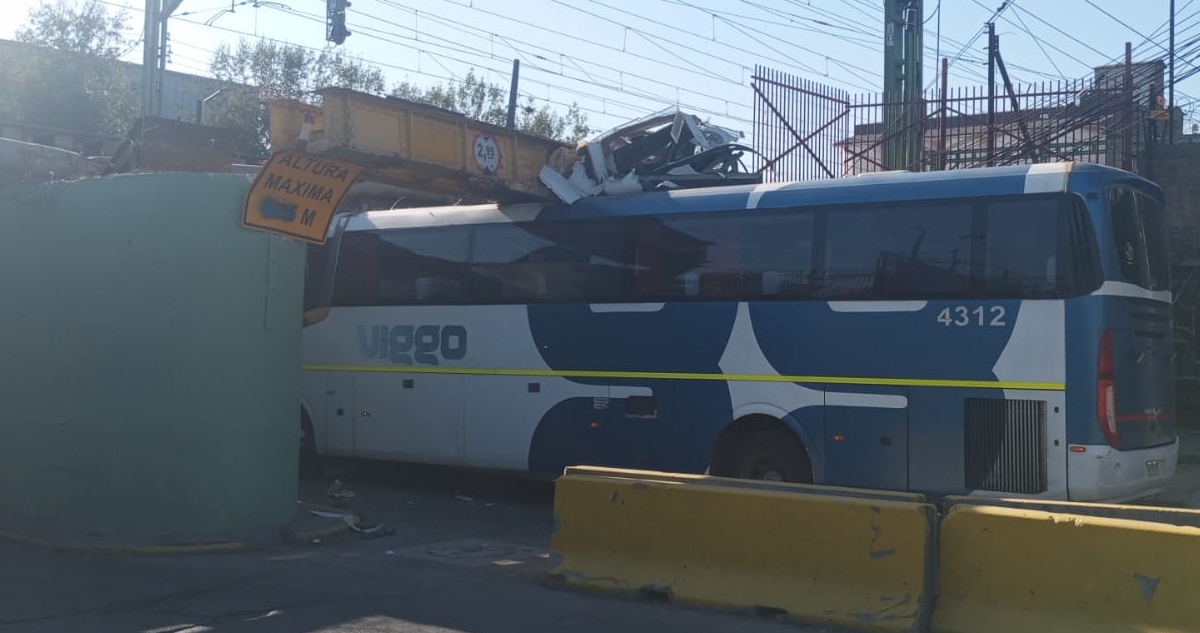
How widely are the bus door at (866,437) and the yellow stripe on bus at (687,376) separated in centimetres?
8

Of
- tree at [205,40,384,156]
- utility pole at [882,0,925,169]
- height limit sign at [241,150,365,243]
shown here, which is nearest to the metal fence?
utility pole at [882,0,925,169]

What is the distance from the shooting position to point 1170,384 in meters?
10.6

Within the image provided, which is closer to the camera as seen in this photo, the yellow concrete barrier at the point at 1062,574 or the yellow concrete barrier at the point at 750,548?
the yellow concrete barrier at the point at 1062,574

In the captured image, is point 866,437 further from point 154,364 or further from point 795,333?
point 154,364

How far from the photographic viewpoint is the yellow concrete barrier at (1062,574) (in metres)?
6.16

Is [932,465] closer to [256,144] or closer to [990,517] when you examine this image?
[990,517]

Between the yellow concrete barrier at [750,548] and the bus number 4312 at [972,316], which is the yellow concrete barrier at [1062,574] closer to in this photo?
the yellow concrete barrier at [750,548]

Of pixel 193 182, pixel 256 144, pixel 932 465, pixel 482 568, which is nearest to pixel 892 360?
pixel 932 465

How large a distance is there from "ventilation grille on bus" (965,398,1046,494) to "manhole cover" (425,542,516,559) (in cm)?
419

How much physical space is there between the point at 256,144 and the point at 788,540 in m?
36.4

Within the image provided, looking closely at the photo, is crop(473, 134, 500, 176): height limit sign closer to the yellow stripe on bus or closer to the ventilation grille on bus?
the yellow stripe on bus

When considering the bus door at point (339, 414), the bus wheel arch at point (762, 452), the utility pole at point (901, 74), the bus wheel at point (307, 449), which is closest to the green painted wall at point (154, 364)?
the bus door at point (339, 414)

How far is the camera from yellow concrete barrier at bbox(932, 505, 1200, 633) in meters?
6.16

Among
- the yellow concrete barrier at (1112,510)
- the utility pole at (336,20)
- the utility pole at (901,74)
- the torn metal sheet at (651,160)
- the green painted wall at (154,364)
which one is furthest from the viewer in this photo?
the utility pole at (336,20)
